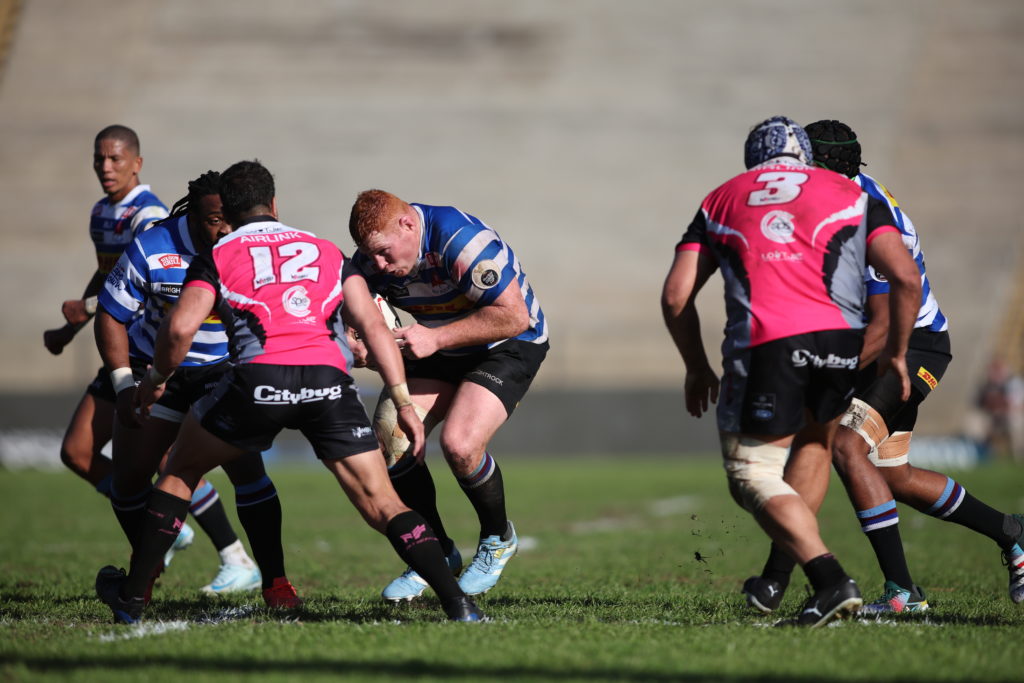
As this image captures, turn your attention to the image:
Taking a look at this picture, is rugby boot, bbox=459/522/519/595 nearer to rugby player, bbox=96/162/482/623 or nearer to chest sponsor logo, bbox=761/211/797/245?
rugby player, bbox=96/162/482/623

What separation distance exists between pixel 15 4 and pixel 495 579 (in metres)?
33.6

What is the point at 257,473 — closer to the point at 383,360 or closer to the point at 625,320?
the point at 383,360

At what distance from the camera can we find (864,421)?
595cm

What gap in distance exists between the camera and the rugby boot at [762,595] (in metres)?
5.68

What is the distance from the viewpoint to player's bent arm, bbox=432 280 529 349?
235 inches

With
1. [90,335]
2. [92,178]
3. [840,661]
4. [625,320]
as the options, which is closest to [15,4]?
[92,178]

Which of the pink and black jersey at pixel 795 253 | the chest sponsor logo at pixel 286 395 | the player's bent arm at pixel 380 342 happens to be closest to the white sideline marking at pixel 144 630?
the chest sponsor logo at pixel 286 395

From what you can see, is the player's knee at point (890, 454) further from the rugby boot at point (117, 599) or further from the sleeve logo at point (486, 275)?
the rugby boot at point (117, 599)

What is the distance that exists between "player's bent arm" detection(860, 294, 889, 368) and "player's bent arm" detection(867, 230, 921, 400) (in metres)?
0.44

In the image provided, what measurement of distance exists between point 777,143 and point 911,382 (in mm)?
1803

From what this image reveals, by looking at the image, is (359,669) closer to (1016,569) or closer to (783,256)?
(783,256)

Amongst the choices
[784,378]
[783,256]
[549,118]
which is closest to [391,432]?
[784,378]

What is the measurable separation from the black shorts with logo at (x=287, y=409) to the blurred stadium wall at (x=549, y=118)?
20.6m

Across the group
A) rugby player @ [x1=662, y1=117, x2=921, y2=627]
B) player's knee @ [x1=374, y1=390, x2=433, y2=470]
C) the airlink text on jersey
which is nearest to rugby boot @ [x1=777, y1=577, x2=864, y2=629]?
rugby player @ [x1=662, y1=117, x2=921, y2=627]
